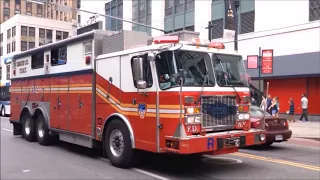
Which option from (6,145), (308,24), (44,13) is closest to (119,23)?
(308,24)

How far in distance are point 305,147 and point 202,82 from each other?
6.73m

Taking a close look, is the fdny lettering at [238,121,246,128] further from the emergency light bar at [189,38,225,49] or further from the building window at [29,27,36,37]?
the building window at [29,27,36,37]

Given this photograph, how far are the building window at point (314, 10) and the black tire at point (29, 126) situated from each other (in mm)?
17212

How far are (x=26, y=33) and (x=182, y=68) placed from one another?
6743 centimetres

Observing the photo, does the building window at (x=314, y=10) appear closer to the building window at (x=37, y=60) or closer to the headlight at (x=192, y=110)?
the building window at (x=37, y=60)

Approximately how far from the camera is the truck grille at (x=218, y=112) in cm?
727

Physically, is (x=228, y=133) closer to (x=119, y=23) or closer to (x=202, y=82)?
(x=202, y=82)

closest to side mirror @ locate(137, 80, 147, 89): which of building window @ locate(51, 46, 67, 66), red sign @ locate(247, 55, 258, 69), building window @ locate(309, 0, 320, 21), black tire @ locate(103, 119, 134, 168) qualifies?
black tire @ locate(103, 119, 134, 168)

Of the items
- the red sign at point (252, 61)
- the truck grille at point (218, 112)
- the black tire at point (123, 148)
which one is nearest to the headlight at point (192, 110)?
the truck grille at point (218, 112)

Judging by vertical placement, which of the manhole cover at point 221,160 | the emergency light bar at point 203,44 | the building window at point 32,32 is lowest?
the manhole cover at point 221,160

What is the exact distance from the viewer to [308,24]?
2191 cm

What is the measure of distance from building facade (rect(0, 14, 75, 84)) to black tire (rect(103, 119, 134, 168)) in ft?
201

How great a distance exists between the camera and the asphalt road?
758 cm

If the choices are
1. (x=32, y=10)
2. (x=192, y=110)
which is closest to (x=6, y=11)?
(x=32, y=10)
